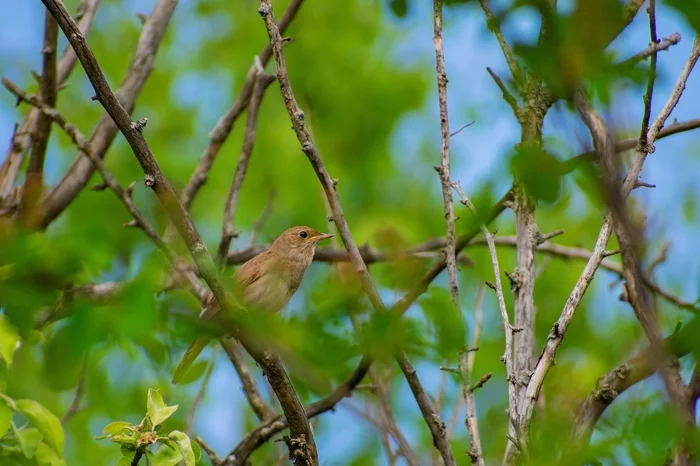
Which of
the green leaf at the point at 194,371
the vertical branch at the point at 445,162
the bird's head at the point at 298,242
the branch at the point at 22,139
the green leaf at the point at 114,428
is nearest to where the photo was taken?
the green leaf at the point at 114,428

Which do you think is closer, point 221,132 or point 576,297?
point 576,297

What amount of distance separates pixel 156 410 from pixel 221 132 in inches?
135

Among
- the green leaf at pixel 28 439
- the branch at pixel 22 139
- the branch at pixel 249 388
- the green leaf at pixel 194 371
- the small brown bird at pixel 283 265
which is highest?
the branch at pixel 22 139

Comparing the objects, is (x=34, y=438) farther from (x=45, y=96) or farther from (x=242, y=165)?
(x=45, y=96)

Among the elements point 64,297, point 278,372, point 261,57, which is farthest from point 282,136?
point 64,297

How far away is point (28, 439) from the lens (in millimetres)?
3359

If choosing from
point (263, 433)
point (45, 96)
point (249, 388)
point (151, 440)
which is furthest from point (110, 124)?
point (151, 440)

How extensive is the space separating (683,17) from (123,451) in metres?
2.54

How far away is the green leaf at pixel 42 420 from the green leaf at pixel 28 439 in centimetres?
5

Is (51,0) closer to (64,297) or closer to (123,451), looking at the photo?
(64,297)

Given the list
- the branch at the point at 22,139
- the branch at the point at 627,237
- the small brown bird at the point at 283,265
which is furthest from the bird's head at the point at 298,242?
the branch at the point at 627,237

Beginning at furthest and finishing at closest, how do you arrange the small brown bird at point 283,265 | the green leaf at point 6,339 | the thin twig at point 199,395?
the small brown bird at point 283,265
the thin twig at point 199,395
the green leaf at point 6,339

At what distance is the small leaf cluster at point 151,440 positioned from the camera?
10.6 ft

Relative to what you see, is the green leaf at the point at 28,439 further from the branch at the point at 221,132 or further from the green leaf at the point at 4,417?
the branch at the point at 221,132
